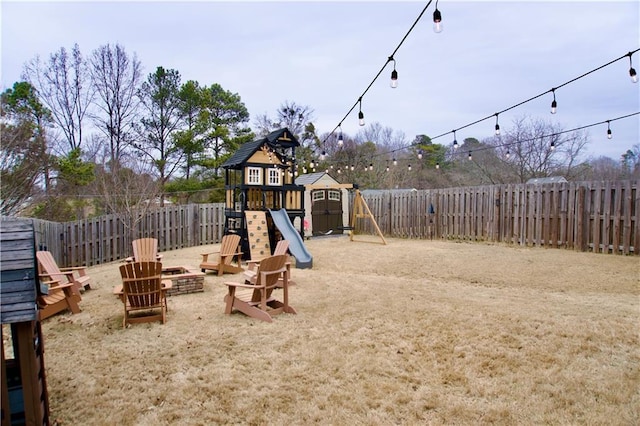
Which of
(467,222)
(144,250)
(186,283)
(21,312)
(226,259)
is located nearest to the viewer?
(21,312)

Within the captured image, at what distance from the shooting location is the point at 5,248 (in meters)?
2.44

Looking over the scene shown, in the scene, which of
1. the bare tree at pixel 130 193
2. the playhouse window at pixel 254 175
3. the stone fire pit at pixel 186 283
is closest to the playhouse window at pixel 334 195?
the playhouse window at pixel 254 175

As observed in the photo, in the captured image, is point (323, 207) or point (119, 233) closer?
point (119, 233)

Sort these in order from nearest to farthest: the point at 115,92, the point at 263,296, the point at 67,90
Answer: the point at 263,296 < the point at 67,90 < the point at 115,92

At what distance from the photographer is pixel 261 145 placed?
38.5ft

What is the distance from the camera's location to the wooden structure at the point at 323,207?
16.5m

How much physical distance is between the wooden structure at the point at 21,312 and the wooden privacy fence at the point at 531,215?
11312mm

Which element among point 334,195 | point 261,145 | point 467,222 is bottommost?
point 467,222

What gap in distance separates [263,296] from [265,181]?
7.17 m

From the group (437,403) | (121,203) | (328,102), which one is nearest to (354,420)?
(437,403)

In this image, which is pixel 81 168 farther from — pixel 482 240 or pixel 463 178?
pixel 463 178

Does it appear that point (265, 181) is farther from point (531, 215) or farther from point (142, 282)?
point (531, 215)

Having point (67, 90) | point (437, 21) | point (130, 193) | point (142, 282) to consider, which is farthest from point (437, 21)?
point (67, 90)

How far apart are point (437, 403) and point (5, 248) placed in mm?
3351
